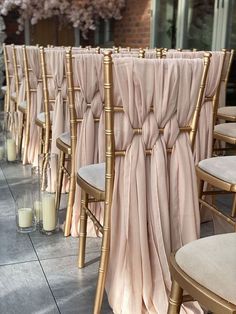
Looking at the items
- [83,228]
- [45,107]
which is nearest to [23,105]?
[45,107]

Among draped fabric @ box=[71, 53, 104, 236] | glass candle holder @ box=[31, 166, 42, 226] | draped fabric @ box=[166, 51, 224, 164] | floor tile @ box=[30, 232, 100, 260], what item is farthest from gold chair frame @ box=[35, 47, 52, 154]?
draped fabric @ box=[166, 51, 224, 164]

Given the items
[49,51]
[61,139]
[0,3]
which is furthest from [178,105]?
[0,3]

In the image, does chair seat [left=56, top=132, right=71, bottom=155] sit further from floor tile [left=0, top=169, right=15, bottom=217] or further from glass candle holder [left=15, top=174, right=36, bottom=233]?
floor tile [left=0, top=169, right=15, bottom=217]

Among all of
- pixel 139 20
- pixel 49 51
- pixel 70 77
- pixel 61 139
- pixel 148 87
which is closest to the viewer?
pixel 148 87

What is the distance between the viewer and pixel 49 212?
2432 mm

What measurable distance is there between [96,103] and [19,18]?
617 centimetres

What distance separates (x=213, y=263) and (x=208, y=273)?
0.04 meters

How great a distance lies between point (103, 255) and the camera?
168 cm

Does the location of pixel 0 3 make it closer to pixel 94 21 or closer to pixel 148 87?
pixel 94 21

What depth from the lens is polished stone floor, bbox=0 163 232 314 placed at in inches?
70.5

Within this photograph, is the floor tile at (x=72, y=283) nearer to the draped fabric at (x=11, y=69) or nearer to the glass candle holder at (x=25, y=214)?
the glass candle holder at (x=25, y=214)

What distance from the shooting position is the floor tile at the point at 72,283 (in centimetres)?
179

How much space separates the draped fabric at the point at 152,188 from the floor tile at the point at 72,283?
0.17m

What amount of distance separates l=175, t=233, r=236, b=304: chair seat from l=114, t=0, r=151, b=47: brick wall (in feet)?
18.5
